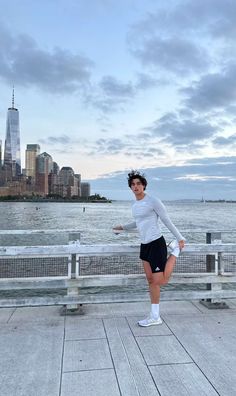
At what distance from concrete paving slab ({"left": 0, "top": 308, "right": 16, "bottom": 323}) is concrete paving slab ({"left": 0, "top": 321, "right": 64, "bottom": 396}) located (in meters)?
0.25

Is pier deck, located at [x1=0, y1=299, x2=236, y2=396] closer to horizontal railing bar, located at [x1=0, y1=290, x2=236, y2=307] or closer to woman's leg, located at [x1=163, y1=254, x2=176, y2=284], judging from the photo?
horizontal railing bar, located at [x1=0, y1=290, x2=236, y2=307]

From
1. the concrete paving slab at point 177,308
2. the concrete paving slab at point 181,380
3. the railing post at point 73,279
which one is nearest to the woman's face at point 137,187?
the railing post at point 73,279

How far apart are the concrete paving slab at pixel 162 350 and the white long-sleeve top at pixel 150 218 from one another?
3.79 ft

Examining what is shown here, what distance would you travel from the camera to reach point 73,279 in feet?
16.1

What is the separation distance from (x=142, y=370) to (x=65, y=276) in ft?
6.80

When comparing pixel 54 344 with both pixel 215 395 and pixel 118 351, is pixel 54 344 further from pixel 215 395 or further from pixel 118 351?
pixel 215 395

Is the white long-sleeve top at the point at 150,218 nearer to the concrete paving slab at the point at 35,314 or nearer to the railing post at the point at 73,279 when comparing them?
the railing post at the point at 73,279

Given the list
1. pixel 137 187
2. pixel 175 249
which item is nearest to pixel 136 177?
pixel 137 187

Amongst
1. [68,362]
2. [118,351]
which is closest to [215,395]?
[118,351]

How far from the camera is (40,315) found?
4801mm

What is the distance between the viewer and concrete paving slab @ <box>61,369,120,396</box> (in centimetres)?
295

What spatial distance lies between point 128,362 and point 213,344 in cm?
106

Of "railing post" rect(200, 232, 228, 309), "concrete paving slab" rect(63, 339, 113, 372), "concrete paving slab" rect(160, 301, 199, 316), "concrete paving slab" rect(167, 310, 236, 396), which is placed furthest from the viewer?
"railing post" rect(200, 232, 228, 309)

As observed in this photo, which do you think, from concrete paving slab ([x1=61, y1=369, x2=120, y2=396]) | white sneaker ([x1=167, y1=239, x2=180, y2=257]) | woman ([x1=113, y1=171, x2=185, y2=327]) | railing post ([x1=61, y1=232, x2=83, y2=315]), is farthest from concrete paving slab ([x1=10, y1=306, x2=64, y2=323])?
white sneaker ([x1=167, y1=239, x2=180, y2=257])
